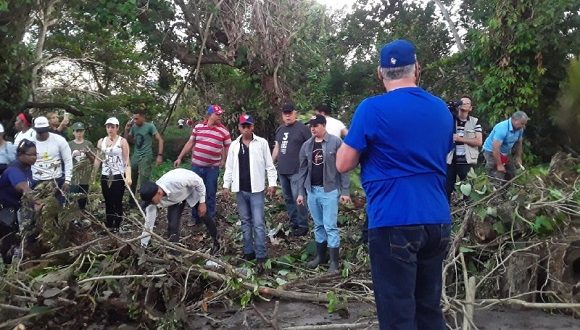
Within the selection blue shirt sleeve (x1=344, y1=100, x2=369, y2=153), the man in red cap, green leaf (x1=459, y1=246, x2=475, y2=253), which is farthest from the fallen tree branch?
the man in red cap

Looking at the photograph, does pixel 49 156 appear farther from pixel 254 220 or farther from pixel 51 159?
pixel 254 220

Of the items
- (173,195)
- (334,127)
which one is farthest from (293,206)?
(173,195)

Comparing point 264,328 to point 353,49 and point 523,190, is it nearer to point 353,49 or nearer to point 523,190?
point 523,190

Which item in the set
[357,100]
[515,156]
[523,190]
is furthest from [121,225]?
[357,100]

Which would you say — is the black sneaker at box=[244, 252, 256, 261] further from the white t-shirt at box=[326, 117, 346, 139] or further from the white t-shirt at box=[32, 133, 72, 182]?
the white t-shirt at box=[32, 133, 72, 182]

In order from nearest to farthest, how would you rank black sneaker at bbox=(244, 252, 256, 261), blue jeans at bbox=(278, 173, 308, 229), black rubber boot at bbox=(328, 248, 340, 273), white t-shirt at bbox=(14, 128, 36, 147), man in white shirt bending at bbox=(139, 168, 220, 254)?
1. man in white shirt bending at bbox=(139, 168, 220, 254)
2. black rubber boot at bbox=(328, 248, 340, 273)
3. black sneaker at bbox=(244, 252, 256, 261)
4. white t-shirt at bbox=(14, 128, 36, 147)
5. blue jeans at bbox=(278, 173, 308, 229)

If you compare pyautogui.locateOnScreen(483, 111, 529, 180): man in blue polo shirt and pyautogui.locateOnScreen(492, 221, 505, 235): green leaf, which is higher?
pyautogui.locateOnScreen(483, 111, 529, 180): man in blue polo shirt

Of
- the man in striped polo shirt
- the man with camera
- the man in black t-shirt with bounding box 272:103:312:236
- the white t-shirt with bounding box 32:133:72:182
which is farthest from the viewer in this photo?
the man in striped polo shirt

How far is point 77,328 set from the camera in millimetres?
4621

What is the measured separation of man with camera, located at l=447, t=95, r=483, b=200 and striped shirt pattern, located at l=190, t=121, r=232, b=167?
3.01 metres

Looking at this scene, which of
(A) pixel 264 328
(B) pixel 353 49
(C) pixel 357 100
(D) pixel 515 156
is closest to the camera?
(A) pixel 264 328

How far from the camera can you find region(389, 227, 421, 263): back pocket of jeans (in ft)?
9.61

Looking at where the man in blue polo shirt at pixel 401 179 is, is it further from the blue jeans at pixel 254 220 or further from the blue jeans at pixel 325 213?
the blue jeans at pixel 254 220

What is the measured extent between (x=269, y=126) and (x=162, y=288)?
10570 millimetres
